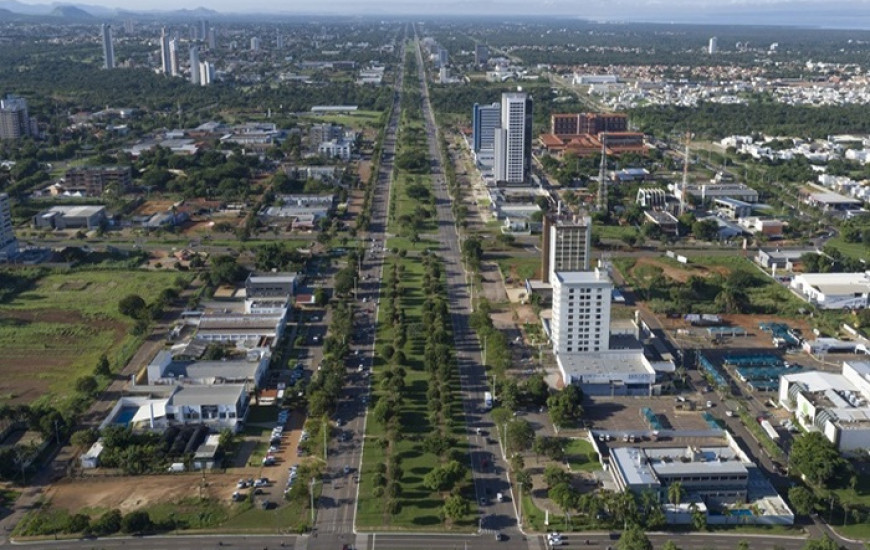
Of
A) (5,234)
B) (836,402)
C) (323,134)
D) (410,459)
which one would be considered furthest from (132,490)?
(323,134)

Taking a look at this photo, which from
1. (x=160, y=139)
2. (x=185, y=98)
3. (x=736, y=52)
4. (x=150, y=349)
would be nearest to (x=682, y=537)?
(x=150, y=349)

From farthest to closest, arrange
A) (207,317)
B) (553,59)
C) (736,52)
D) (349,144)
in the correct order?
(736,52) → (553,59) → (349,144) → (207,317)

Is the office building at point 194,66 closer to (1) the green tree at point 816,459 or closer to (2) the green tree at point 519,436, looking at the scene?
(2) the green tree at point 519,436

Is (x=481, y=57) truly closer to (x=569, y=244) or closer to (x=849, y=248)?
(x=849, y=248)

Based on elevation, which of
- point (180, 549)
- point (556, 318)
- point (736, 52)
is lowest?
point (180, 549)

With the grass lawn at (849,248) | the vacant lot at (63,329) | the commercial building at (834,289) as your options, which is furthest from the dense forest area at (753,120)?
the vacant lot at (63,329)

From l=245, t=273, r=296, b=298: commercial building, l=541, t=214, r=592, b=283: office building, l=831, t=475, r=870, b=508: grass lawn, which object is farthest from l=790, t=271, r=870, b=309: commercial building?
l=245, t=273, r=296, b=298: commercial building

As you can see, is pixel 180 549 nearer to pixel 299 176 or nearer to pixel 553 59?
pixel 299 176
